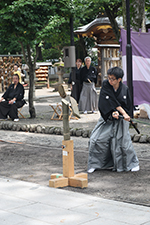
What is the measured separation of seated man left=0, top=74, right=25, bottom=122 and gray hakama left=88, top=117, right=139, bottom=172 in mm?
6306

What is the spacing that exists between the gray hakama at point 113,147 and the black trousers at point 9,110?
6284 mm

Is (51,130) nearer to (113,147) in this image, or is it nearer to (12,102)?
(12,102)

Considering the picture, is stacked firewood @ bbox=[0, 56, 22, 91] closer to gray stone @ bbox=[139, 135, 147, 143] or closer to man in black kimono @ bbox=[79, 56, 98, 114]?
man in black kimono @ bbox=[79, 56, 98, 114]

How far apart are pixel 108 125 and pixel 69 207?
7.12ft

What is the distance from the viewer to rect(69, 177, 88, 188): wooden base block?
572 centimetres

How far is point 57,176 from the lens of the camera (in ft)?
19.8

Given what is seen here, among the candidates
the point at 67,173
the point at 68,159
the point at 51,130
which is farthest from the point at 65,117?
the point at 51,130

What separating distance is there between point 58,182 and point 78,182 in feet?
0.88

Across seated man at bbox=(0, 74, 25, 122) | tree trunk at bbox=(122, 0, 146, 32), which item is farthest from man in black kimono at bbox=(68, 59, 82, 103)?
tree trunk at bbox=(122, 0, 146, 32)

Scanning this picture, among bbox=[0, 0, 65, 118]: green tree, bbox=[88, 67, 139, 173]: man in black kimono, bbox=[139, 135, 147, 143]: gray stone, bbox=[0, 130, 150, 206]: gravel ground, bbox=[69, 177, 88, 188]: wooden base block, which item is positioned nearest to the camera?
bbox=[0, 130, 150, 206]: gravel ground

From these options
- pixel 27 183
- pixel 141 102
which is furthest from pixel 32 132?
pixel 27 183

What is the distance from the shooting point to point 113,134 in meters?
6.58

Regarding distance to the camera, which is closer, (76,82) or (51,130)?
(51,130)

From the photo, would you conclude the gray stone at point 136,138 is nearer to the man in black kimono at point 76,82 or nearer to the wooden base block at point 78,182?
the wooden base block at point 78,182
